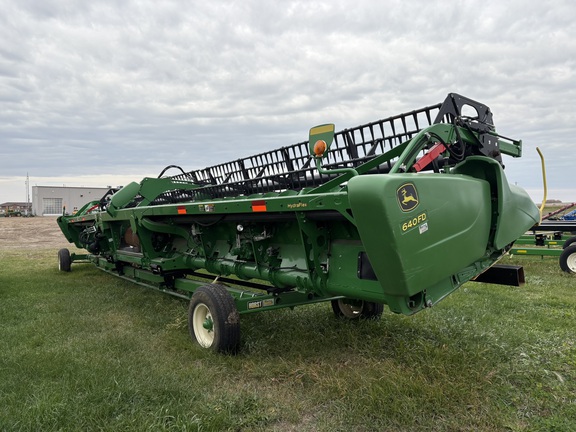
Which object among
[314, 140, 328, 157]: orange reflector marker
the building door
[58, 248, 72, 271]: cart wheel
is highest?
the building door

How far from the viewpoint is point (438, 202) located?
258 centimetres

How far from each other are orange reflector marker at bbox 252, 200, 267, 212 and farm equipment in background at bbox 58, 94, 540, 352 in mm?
13

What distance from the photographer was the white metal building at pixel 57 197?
4784cm

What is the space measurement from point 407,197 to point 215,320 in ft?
6.66

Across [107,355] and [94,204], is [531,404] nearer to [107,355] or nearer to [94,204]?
[107,355]

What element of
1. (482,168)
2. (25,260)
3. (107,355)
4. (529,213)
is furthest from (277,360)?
(25,260)

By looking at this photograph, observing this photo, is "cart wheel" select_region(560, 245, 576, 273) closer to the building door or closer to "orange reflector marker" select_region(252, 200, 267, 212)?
"orange reflector marker" select_region(252, 200, 267, 212)

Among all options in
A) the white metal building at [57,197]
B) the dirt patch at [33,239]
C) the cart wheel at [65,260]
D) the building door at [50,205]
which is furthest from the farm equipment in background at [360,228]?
the building door at [50,205]

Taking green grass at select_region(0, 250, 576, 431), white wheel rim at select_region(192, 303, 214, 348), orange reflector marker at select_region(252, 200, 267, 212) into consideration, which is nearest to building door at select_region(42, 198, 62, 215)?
green grass at select_region(0, 250, 576, 431)

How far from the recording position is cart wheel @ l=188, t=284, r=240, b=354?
3574 mm

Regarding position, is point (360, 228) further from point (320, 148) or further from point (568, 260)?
point (568, 260)

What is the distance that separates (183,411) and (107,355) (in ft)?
4.26

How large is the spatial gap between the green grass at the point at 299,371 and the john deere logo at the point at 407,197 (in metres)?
1.20

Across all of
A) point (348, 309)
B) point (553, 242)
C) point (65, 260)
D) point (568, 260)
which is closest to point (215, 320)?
point (348, 309)
